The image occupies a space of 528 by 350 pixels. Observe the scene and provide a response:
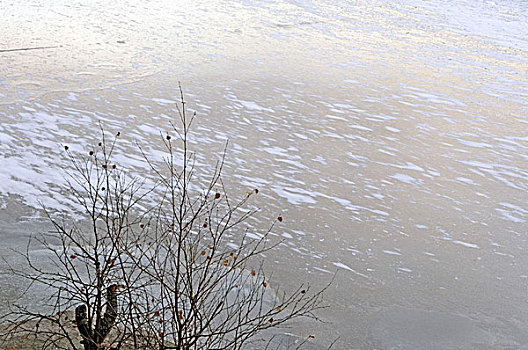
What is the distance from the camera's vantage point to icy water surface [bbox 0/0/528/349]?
159 inches

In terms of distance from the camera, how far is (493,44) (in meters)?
10.4

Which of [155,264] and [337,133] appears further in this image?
[337,133]

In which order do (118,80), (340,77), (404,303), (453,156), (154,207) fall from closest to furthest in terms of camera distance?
(404,303) → (154,207) → (453,156) → (118,80) → (340,77)

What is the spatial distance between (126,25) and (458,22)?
19.0 feet

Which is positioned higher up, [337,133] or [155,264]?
[337,133]

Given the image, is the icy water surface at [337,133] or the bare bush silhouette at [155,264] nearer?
the bare bush silhouette at [155,264]

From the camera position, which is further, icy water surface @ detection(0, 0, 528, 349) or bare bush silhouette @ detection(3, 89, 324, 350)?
icy water surface @ detection(0, 0, 528, 349)

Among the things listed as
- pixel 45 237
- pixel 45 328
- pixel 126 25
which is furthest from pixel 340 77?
→ pixel 45 328

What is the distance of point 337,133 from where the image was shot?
632cm

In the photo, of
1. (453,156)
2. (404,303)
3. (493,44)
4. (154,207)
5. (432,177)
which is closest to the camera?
(404,303)

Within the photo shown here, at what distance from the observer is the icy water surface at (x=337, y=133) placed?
4.03 meters

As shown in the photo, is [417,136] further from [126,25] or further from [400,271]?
[126,25]

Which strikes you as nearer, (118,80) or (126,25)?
(118,80)

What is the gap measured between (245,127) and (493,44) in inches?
225
